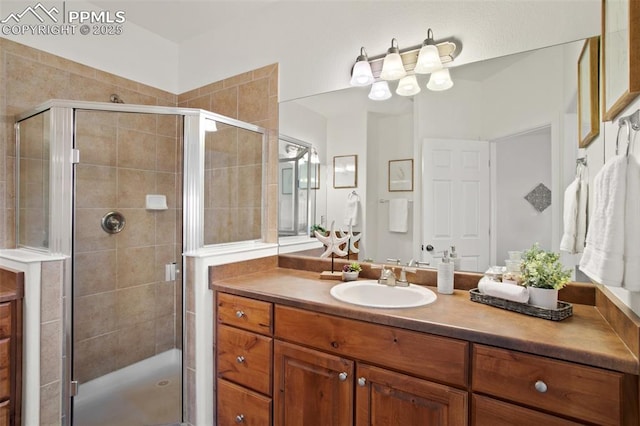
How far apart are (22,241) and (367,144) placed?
2.13 m

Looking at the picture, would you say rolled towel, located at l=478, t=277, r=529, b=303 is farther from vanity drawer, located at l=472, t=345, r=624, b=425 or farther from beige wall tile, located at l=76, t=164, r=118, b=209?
beige wall tile, located at l=76, t=164, r=118, b=209

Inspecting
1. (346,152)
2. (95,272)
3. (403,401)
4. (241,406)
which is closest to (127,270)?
(95,272)

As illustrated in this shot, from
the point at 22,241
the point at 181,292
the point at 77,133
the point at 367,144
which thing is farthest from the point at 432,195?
the point at 22,241

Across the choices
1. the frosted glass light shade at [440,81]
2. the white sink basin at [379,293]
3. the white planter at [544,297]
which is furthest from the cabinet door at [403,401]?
the frosted glass light shade at [440,81]

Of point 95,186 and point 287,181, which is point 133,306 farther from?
point 287,181

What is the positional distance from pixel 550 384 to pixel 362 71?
1624mm

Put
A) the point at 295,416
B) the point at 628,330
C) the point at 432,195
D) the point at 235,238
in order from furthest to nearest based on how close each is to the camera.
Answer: the point at 235,238
the point at 432,195
the point at 295,416
the point at 628,330

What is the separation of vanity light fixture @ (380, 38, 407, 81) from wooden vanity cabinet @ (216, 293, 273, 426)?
1.37 meters

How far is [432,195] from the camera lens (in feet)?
5.66

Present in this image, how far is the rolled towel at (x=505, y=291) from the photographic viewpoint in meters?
1.22

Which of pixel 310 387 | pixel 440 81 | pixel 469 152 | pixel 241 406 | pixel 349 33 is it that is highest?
pixel 349 33

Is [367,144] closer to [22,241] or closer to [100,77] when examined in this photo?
[100,77]

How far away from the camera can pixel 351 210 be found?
1.96 m

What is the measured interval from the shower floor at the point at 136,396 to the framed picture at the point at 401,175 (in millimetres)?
1586
